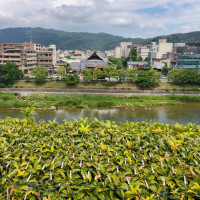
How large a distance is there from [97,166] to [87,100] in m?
23.5

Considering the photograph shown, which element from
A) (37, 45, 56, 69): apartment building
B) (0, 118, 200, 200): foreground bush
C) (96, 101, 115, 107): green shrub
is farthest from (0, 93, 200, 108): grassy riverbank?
(0, 118, 200, 200): foreground bush

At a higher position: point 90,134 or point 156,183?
point 90,134

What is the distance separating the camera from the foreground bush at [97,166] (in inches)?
99.5

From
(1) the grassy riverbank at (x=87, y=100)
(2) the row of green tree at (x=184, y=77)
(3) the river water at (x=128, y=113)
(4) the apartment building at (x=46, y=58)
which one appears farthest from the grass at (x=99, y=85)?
(4) the apartment building at (x=46, y=58)

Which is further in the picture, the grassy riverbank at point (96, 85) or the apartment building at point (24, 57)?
the apartment building at point (24, 57)

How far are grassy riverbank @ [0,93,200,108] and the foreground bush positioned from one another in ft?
68.2

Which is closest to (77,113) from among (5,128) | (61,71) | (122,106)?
(122,106)

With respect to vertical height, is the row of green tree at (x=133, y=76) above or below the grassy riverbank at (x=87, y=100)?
above

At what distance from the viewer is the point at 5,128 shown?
4.16 metres

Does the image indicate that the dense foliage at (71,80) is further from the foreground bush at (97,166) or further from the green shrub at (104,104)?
the foreground bush at (97,166)

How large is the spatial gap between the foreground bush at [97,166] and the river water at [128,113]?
1547 centimetres

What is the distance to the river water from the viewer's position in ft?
64.8

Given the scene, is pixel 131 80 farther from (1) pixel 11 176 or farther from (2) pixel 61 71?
(1) pixel 11 176

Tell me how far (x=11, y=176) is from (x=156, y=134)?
2.73m
